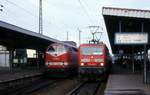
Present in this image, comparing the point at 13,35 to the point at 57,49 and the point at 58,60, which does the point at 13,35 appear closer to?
the point at 57,49

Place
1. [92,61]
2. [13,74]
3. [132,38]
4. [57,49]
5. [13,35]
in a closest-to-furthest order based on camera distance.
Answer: [132,38]
[92,61]
[13,35]
[57,49]
[13,74]

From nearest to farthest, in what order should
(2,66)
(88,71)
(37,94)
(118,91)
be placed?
(118,91)
(37,94)
(88,71)
(2,66)

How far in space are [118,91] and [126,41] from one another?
16.2ft

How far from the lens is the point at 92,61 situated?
31.7 meters

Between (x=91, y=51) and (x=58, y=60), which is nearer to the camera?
(x=91, y=51)

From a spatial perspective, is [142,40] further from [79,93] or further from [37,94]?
[37,94]

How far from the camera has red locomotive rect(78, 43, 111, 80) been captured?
31.4 m

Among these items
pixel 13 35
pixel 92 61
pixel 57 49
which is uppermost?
pixel 13 35

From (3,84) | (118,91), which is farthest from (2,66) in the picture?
(118,91)

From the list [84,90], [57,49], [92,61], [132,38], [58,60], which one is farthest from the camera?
[57,49]

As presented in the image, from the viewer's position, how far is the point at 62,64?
35000mm

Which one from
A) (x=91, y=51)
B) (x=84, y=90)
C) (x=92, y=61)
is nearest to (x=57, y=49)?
(x=91, y=51)

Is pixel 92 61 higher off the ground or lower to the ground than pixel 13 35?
lower

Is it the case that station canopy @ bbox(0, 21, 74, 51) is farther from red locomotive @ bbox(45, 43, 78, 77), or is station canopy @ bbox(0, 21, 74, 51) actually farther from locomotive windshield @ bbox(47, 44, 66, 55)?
red locomotive @ bbox(45, 43, 78, 77)
